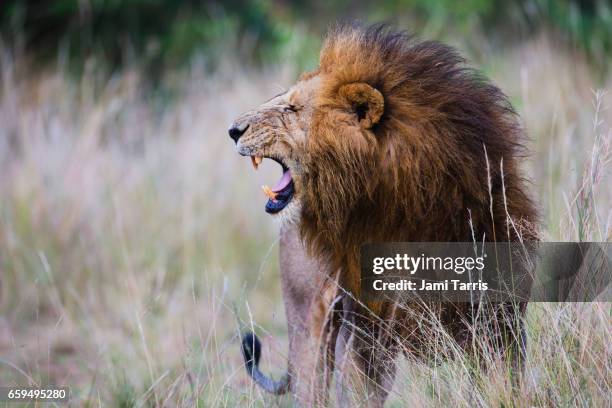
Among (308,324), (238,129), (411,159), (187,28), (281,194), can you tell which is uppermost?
(187,28)

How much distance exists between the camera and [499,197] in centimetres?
337

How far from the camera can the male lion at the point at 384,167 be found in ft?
10.9

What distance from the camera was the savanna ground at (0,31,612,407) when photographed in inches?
193

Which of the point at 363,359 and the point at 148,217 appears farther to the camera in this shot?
the point at 148,217

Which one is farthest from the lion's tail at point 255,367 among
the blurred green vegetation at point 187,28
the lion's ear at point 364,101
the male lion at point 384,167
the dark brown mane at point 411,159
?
the blurred green vegetation at point 187,28

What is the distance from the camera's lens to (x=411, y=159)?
3.33 meters

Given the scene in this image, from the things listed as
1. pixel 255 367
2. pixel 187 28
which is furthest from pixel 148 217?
pixel 187 28

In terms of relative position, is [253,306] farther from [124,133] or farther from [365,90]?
[365,90]

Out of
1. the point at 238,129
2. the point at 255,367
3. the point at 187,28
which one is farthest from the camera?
the point at 187,28

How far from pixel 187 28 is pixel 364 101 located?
7573 millimetres

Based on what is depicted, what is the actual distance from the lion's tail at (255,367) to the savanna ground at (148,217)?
0.06 meters

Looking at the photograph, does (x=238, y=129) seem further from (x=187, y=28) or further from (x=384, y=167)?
(x=187, y=28)

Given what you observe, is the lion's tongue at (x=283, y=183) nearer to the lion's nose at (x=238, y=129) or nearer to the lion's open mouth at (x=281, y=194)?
the lion's open mouth at (x=281, y=194)

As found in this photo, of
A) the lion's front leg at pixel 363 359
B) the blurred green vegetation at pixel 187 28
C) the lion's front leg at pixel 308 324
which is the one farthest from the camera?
the blurred green vegetation at pixel 187 28
